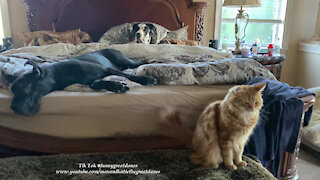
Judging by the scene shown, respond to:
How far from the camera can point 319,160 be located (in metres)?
2.13

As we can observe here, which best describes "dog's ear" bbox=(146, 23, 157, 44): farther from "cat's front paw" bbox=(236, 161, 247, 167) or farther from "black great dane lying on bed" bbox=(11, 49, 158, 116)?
"cat's front paw" bbox=(236, 161, 247, 167)

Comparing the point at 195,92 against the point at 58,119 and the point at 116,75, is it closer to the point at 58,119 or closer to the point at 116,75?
the point at 116,75

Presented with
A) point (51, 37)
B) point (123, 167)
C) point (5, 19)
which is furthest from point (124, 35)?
point (123, 167)

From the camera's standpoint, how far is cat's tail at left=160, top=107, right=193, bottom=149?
4.01 feet

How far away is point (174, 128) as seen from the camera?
1243 millimetres

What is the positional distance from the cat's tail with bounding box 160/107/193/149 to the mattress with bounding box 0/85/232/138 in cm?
2

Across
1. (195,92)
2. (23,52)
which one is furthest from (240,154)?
(23,52)

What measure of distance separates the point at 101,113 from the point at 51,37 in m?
1.97

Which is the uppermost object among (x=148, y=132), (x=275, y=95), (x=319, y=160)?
(x=275, y=95)

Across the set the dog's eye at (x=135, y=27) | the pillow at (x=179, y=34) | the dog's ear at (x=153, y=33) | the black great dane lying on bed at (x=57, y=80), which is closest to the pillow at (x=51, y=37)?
the dog's eye at (x=135, y=27)

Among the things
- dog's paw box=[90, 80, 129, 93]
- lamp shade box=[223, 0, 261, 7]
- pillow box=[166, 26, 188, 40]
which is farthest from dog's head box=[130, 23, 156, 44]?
dog's paw box=[90, 80, 129, 93]

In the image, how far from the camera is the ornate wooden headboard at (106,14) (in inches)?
122

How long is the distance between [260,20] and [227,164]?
2.88m

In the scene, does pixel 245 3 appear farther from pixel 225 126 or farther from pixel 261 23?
pixel 225 126
